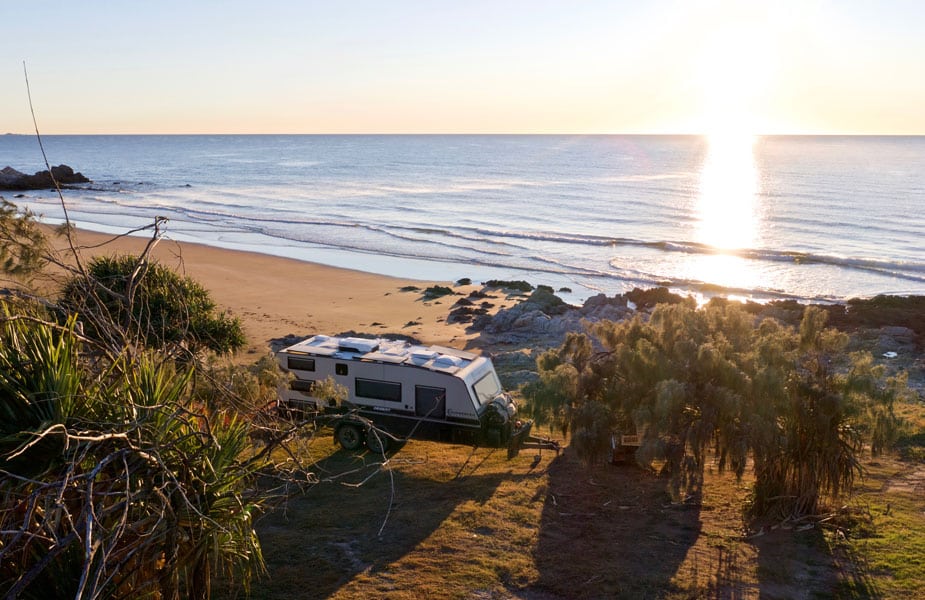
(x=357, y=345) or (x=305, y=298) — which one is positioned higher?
(x=357, y=345)

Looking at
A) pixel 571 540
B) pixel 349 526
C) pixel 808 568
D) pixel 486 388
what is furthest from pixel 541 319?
pixel 808 568

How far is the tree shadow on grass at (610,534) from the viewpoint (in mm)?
10234

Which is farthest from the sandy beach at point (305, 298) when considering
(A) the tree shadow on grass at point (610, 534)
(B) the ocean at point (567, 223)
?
(A) the tree shadow on grass at point (610, 534)

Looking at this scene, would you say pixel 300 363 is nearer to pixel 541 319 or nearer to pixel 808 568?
pixel 808 568

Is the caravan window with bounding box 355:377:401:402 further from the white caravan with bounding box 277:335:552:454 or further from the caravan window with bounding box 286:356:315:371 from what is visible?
the caravan window with bounding box 286:356:315:371

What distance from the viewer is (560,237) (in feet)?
190

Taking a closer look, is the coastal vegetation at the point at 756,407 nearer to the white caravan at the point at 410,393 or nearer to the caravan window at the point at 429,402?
the white caravan at the point at 410,393

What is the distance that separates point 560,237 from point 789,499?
153 feet

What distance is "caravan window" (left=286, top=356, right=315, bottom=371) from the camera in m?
16.3

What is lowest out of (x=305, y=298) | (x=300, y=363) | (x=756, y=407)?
(x=305, y=298)

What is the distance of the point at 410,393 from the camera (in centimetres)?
1524

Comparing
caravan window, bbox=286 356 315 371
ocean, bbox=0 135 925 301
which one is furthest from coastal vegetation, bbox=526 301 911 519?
ocean, bbox=0 135 925 301

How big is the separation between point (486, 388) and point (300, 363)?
4256 mm

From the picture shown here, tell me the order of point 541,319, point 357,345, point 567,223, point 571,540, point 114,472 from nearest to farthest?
1. point 114,472
2. point 571,540
3. point 357,345
4. point 541,319
5. point 567,223
